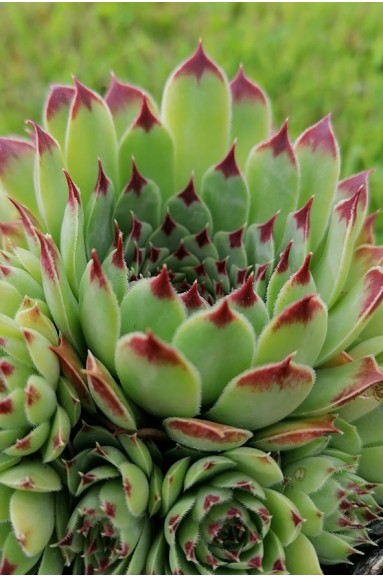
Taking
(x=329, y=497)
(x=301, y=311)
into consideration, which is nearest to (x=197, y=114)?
(x=301, y=311)

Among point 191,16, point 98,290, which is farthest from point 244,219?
point 191,16

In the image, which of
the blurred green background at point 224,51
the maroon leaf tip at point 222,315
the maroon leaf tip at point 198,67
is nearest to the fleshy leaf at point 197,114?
the maroon leaf tip at point 198,67

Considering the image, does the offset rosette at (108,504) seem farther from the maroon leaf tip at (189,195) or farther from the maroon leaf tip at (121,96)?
the maroon leaf tip at (121,96)

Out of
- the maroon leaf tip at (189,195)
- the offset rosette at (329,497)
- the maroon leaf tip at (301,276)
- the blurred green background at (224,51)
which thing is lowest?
the offset rosette at (329,497)

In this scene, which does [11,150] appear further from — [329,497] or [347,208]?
[329,497]

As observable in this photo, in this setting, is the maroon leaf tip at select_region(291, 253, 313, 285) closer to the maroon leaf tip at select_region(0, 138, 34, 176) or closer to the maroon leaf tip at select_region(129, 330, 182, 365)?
the maroon leaf tip at select_region(129, 330, 182, 365)

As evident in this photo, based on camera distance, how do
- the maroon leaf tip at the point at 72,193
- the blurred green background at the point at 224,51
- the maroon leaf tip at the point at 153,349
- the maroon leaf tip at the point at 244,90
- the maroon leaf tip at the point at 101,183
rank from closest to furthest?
the maroon leaf tip at the point at 153,349
the maroon leaf tip at the point at 72,193
the maroon leaf tip at the point at 101,183
the maroon leaf tip at the point at 244,90
the blurred green background at the point at 224,51

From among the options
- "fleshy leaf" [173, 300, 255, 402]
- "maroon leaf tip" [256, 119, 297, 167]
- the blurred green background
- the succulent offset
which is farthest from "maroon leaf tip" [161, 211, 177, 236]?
the blurred green background
